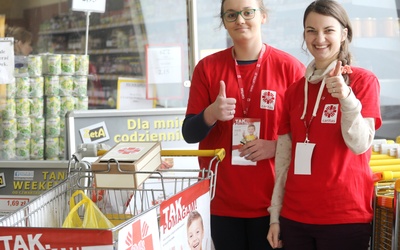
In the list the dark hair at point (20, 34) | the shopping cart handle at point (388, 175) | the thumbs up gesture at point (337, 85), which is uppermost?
the dark hair at point (20, 34)

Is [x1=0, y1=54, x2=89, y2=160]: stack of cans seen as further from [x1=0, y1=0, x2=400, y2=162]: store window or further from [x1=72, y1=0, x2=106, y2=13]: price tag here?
[x1=72, y1=0, x2=106, y2=13]: price tag

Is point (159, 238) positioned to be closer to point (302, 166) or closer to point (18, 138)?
point (302, 166)

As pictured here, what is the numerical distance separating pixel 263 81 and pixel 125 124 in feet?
6.83

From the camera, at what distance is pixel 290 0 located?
6.05 metres

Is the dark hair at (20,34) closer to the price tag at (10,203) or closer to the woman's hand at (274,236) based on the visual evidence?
the price tag at (10,203)

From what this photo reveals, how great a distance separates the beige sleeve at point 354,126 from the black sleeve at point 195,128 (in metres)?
0.67

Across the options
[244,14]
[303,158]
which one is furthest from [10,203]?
[303,158]

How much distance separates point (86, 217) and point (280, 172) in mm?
896

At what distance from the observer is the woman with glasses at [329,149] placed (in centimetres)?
288

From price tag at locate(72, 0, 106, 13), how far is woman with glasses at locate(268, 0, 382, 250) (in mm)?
2854

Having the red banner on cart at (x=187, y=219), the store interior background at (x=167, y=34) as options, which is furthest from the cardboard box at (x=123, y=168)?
the store interior background at (x=167, y=34)

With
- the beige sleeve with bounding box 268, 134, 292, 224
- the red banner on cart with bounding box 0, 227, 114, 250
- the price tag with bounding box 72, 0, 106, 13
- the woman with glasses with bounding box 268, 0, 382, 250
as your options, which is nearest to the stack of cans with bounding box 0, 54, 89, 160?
the price tag with bounding box 72, 0, 106, 13

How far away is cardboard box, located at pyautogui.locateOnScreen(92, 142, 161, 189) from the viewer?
269cm

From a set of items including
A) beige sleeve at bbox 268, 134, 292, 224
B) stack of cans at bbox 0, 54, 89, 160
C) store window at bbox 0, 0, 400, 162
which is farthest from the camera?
store window at bbox 0, 0, 400, 162
